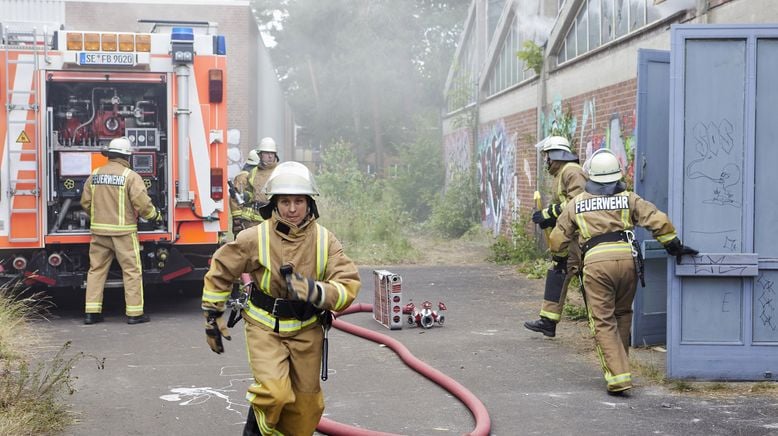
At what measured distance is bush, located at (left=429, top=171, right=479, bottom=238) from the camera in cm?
2128

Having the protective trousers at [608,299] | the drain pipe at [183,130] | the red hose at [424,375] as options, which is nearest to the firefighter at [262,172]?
the drain pipe at [183,130]

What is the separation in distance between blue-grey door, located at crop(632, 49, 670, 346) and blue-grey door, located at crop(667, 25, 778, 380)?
2.98 feet

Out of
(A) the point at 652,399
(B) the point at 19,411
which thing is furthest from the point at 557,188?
(B) the point at 19,411

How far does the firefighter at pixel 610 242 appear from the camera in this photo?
22.5 ft

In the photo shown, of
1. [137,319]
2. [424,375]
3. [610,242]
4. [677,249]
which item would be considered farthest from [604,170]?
[137,319]

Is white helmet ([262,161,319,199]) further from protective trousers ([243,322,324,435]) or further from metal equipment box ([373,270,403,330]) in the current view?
metal equipment box ([373,270,403,330])

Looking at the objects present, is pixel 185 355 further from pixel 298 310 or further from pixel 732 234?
pixel 732 234

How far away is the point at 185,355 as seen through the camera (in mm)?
8211

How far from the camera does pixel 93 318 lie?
9.89 meters

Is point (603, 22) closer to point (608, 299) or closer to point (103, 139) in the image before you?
point (103, 139)

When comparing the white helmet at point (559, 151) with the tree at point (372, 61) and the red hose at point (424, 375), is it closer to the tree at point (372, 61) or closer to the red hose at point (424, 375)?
the red hose at point (424, 375)

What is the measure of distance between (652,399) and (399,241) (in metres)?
10.5

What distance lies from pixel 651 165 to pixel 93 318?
5.54 meters

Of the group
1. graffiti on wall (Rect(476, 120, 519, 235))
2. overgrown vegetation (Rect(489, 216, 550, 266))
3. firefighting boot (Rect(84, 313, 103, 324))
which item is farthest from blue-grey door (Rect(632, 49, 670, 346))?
graffiti on wall (Rect(476, 120, 519, 235))
